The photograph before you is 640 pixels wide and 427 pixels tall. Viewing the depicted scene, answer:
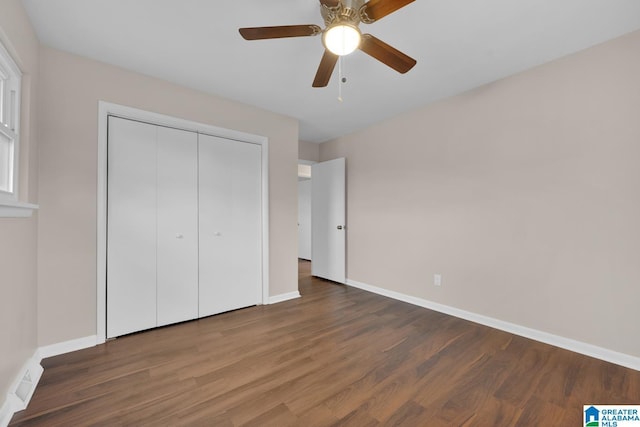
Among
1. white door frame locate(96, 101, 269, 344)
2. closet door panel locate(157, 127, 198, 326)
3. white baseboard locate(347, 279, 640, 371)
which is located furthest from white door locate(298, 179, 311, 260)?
white door frame locate(96, 101, 269, 344)

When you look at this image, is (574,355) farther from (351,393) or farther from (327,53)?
(327,53)

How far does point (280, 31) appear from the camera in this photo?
1.52 m

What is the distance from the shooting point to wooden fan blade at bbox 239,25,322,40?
1.49 meters

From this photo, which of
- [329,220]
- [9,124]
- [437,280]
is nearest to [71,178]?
[9,124]

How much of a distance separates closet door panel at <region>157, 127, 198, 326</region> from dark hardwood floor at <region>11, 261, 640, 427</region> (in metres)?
0.24

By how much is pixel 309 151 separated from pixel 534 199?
327cm

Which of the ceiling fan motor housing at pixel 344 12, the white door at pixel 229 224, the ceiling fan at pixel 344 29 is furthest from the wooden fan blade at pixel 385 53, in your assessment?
the white door at pixel 229 224

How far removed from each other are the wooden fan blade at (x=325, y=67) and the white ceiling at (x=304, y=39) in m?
0.32

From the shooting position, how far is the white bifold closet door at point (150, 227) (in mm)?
2383

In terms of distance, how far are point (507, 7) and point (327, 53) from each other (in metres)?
1.19

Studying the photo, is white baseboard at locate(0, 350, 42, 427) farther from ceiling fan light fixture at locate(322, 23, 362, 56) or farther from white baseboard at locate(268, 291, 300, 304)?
ceiling fan light fixture at locate(322, 23, 362, 56)

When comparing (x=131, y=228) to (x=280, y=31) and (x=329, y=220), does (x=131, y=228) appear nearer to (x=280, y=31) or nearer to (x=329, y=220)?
(x=280, y=31)

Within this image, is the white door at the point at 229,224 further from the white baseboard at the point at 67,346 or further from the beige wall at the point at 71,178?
the white baseboard at the point at 67,346

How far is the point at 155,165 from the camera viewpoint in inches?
101
